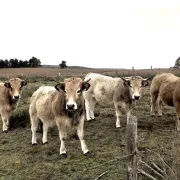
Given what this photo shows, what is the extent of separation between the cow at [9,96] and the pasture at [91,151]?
0.47 meters

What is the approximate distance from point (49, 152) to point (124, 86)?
3.79 metres

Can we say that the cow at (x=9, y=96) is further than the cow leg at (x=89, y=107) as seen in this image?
No

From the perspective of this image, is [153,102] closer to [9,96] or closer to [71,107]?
[9,96]

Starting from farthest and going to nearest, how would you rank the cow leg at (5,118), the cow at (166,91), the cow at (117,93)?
1. the cow leg at (5,118)
2. the cow at (117,93)
3. the cow at (166,91)

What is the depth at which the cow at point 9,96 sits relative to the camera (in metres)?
11.7

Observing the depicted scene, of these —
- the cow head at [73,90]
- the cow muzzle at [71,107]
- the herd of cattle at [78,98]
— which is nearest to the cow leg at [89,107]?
the herd of cattle at [78,98]

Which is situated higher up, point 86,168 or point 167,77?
point 167,77

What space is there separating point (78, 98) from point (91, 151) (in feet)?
4.88

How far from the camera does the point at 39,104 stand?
972 centimetres

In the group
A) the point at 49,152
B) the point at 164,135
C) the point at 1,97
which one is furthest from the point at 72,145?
the point at 1,97

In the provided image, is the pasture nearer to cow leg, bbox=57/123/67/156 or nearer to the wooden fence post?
cow leg, bbox=57/123/67/156

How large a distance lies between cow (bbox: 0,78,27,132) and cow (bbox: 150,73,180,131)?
15.5ft

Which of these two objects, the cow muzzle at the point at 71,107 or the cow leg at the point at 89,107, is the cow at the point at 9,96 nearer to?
the cow leg at the point at 89,107

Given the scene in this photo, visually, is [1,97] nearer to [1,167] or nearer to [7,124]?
[7,124]
